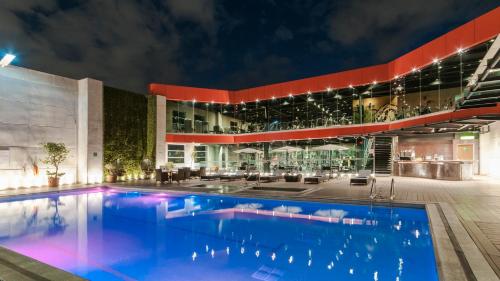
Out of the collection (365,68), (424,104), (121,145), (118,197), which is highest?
(365,68)

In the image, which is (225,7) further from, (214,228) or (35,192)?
(214,228)

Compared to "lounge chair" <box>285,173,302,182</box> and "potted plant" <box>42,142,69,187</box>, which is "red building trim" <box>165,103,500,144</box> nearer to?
"lounge chair" <box>285,173,302,182</box>

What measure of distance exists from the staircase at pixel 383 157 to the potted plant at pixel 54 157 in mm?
18825

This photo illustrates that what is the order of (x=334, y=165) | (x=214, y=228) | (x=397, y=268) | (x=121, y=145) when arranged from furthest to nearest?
(x=334, y=165) < (x=121, y=145) < (x=214, y=228) < (x=397, y=268)

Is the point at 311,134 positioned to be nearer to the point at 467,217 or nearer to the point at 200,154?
the point at 200,154

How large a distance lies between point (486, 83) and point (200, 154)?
22.1 metres

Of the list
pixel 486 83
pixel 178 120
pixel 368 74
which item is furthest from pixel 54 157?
pixel 368 74

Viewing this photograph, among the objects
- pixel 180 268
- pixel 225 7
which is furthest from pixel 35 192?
pixel 225 7

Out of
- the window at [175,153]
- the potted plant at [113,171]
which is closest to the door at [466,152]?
the window at [175,153]

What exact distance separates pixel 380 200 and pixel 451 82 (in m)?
13.9

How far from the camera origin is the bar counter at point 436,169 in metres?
15.1

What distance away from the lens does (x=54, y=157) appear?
14500mm

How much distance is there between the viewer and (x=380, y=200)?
30.0 ft

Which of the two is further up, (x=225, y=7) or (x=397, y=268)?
(x=225, y=7)
